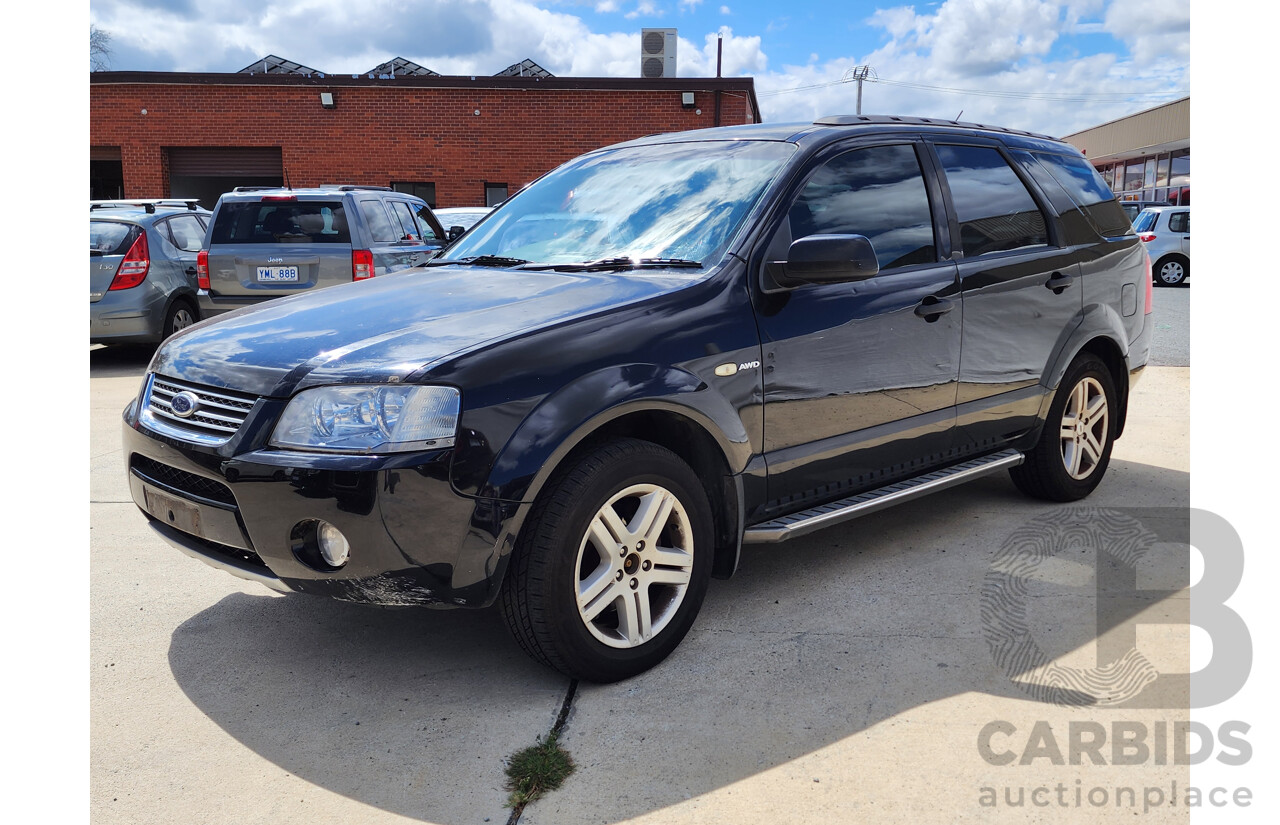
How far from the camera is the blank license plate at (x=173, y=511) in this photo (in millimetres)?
3178

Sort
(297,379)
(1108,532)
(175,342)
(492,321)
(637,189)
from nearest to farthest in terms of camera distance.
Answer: (297,379) < (492,321) < (175,342) < (637,189) < (1108,532)

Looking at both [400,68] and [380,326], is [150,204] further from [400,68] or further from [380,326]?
[400,68]

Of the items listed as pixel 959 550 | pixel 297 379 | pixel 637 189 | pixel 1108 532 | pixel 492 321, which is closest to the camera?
pixel 297 379

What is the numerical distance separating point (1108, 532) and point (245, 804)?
392cm

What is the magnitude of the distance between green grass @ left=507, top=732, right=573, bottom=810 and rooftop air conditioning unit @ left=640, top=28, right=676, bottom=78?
22052mm

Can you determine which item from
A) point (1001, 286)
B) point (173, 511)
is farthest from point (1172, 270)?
point (173, 511)

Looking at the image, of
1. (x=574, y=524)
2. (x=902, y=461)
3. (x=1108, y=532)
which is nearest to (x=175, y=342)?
(x=574, y=524)

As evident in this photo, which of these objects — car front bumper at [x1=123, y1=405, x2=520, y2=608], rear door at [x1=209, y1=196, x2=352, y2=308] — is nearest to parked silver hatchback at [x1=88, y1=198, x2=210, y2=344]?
rear door at [x1=209, y1=196, x2=352, y2=308]

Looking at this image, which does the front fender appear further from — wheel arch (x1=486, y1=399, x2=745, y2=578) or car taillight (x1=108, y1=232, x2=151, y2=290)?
car taillight (x1=108, y1=232, x2=151, y2=290)

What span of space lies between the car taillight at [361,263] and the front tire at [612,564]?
23.0 ft

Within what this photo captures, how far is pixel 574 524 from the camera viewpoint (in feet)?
10.0

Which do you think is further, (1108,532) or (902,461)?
(1108,532)

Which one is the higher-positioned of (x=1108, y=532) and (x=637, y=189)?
(x=637, y=189)

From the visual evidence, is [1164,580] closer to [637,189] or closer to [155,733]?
[637,189]
